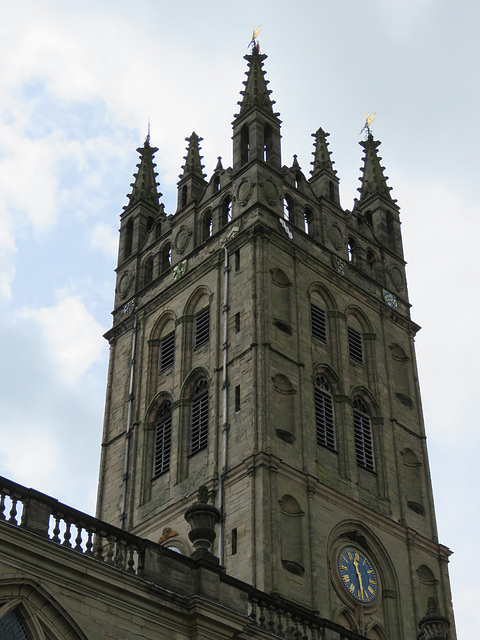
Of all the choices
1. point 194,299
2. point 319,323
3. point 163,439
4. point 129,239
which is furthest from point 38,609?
point 129,239

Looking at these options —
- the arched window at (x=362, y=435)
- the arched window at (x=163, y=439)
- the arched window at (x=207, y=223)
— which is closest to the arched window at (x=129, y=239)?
the arched window at (x=207, y=223)

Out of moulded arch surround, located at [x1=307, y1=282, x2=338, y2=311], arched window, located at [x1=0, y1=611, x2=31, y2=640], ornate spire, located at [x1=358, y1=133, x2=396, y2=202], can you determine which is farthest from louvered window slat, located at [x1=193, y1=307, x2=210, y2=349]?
arched window, located at [x1=0, y1=611, x2=31, y2=640]

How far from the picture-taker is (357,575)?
43.6 m

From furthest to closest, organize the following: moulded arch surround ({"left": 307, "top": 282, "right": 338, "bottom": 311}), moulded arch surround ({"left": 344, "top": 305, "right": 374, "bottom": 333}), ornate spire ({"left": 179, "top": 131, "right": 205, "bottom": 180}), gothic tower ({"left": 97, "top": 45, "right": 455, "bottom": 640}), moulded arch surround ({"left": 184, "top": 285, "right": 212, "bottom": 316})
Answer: ornate spire ({"left": 179, "top": 131, "right": 205, "bottom": 180}), moulded arch surround ({"left": 344, "top": 305, "right": 374, "bottom": 333}), moulded arch surround ({"left": 184, "top": 285, "right": 212, "bottom": 316}), moulded arch surround ({"left": 307, "top": 282, "right": 338, "bottom": 311}), gothic tower ({"left": 97, "top": 45, "right": 455, "bottom": 640})

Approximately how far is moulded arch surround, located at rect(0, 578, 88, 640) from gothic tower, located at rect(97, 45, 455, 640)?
1788 cm

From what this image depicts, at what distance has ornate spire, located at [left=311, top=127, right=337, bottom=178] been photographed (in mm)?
59062

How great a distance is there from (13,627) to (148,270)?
3624cm

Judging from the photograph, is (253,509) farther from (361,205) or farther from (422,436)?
(361,205)

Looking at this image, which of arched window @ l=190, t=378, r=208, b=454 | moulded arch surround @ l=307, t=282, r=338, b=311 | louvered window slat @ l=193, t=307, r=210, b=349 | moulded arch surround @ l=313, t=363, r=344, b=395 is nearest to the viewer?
arched window @ l=190, t=378, r=208, b=454

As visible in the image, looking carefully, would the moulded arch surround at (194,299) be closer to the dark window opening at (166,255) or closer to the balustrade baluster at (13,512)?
the dark window opening at (166,255)

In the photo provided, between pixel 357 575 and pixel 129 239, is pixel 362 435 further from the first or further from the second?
pixel 129 239

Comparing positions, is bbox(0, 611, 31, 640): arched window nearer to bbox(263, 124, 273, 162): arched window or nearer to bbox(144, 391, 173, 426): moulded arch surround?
bbox(144, 391, 173, 426): moulded arch surround

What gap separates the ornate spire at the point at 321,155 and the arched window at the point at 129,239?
9281mm

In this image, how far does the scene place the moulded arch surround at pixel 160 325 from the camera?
53094mm
